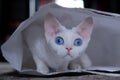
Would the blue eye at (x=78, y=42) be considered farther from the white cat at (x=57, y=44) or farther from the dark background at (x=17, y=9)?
the dark background at (x=17, y=9)

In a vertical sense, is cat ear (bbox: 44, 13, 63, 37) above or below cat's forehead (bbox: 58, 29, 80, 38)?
above

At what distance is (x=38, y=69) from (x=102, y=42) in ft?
0.67

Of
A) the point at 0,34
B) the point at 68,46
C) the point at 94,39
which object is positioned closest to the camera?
the point at 68,46

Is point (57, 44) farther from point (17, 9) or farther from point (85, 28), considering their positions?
point (17, 9)

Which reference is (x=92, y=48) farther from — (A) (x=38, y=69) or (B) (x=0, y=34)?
(B) (x=0, y=34)

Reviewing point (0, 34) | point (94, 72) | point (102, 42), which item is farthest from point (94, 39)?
point (0, 34)

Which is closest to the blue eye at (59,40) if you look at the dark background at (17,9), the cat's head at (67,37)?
the cat's head at (67,37)

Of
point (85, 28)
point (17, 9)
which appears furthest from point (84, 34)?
point (17, 9)

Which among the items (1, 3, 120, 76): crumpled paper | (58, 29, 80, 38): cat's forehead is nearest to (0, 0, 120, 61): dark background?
(1, 3, 120, 76): crumpled paper

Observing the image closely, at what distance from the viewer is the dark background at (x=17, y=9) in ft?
3.73

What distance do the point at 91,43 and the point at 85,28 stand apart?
11 cm

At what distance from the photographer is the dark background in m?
1.14

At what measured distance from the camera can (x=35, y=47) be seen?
2.44 ft

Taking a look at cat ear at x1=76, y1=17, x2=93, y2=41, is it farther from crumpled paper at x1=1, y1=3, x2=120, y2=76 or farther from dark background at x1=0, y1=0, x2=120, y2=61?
dark background at x1=0, y1=0, x2=120, y2=61
